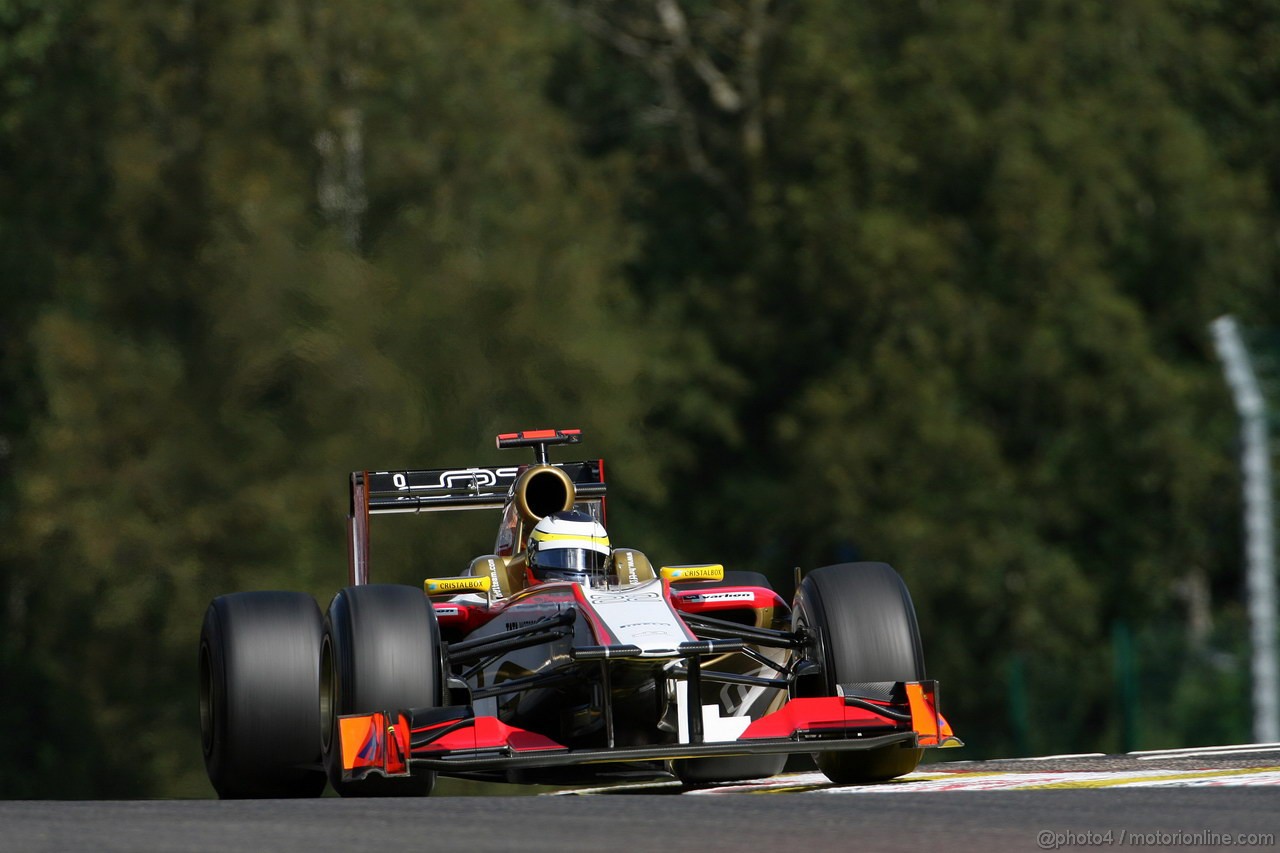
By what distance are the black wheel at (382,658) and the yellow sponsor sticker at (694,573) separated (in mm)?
1681

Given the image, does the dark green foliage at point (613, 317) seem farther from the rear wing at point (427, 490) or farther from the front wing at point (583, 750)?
the front wing at point (583, 750)

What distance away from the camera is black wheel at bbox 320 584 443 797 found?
10.4m

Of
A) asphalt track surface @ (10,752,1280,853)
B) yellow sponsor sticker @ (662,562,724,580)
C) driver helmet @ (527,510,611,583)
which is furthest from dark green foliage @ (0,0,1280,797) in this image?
asphalt track surface @ (10,752,1280,853)

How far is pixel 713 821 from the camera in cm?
827

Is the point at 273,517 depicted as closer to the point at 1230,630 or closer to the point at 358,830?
the point at 1230,630

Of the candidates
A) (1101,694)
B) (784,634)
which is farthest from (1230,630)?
(784,634)

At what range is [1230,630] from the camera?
19812 mm

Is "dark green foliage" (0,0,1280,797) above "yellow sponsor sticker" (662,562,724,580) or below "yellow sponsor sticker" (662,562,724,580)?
above

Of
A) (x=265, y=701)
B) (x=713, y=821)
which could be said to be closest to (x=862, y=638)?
(x=265, y=701)

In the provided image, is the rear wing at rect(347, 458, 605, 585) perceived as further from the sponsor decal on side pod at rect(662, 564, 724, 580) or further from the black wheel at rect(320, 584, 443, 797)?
the black wheel at rect(320, 584, 443, 797)

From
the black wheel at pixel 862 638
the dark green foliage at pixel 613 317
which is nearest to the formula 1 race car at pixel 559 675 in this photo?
the black wheel at pixel 862 638

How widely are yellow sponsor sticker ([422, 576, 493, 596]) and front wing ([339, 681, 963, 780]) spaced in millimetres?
1585

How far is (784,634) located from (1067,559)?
23.5 m

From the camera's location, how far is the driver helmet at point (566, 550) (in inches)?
473
